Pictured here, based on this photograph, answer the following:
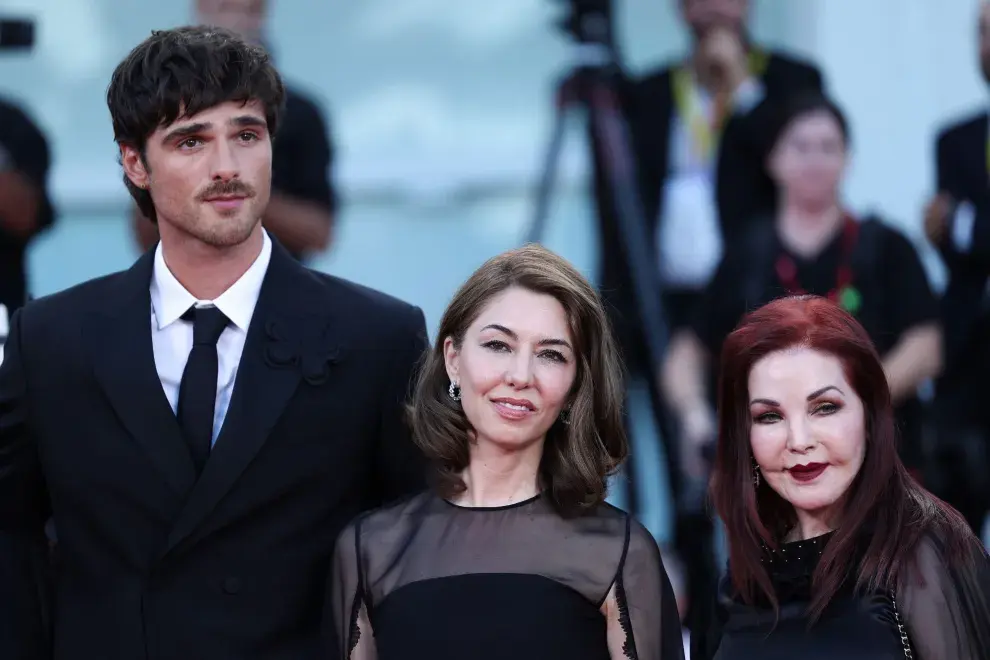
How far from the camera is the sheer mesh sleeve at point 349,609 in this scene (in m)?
2.65

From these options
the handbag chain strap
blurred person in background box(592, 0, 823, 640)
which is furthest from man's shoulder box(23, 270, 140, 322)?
blurred person in background box(592, 0, 823, 640)

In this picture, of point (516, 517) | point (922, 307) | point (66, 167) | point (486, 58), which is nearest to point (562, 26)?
point (486, 58)

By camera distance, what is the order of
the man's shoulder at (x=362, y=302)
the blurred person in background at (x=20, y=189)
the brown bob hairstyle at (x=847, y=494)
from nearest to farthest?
the brown bob hairstyle at (x=847, y=494) < the man's shoulder at (x=362, y=302) < the blurred person in background at (x=20, y=189)

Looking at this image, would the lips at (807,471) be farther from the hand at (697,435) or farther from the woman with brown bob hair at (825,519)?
the hand at (697,435)

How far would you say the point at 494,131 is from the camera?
19.2ft

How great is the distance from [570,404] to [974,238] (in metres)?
2.22

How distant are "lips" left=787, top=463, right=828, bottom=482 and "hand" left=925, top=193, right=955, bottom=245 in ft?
7.13

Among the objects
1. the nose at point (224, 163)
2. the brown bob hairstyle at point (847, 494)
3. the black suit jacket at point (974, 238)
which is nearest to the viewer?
the brown bob hairstyle at point (847, 494)

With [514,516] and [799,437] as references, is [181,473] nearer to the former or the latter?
[514,516]

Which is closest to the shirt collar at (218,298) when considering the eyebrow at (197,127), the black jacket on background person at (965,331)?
the eyebrow at (197,127)

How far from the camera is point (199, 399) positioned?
2.66 meters

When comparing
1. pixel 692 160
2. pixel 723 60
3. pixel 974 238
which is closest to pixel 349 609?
pixel 974 238

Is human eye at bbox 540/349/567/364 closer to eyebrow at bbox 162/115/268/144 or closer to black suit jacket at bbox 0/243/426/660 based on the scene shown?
black suit jacket at bbox 0/243/426/660

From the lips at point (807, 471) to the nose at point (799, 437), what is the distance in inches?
1.6
